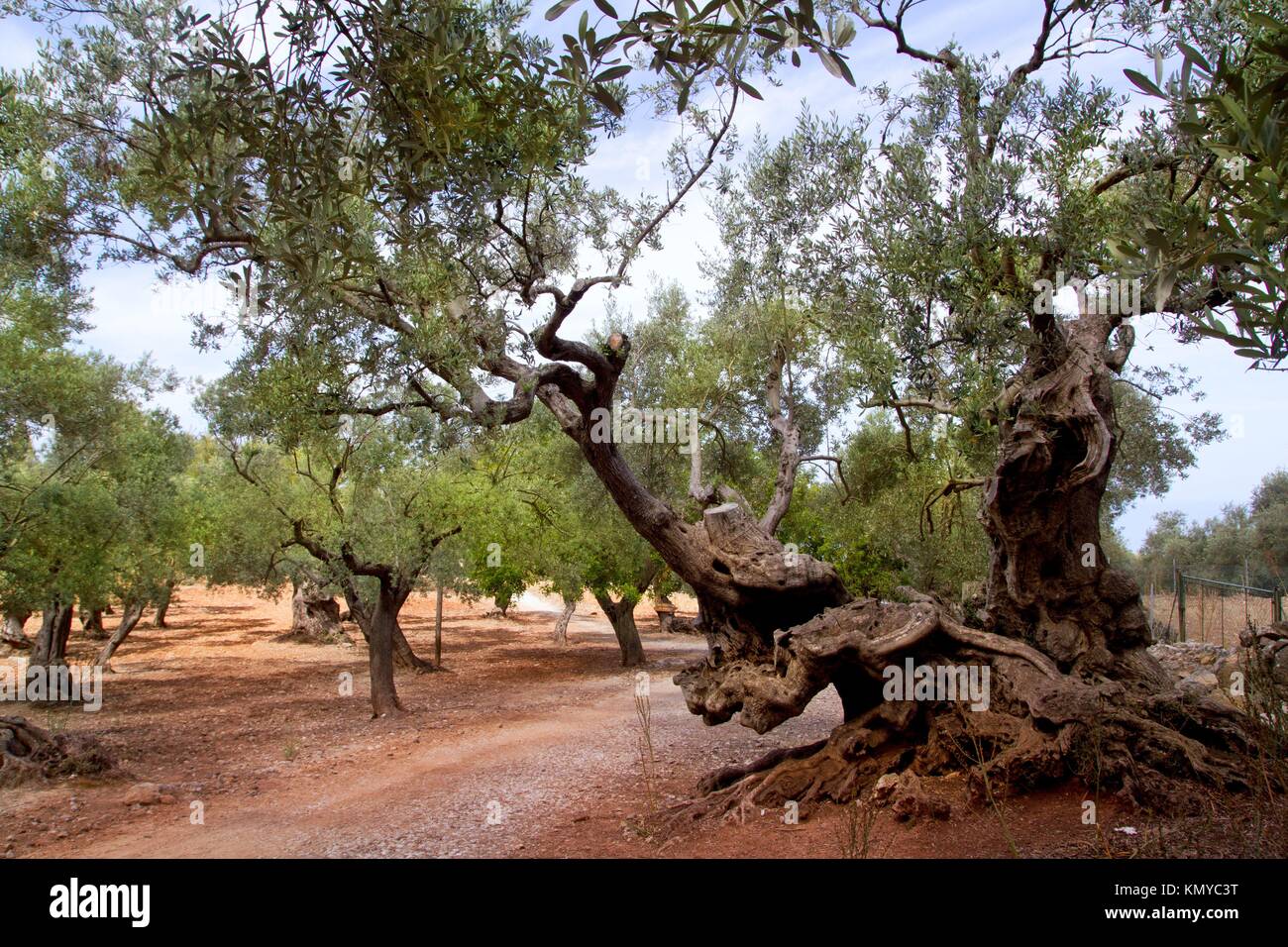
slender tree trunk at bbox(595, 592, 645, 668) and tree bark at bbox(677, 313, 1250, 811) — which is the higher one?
tree bark at bbox(677, 313, 1250, 811)

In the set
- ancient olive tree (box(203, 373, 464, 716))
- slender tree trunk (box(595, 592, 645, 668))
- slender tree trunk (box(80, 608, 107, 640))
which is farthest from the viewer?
slender tree trunk (box(80, 608, 107, 640))

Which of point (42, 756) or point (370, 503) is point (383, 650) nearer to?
point (370, 503)

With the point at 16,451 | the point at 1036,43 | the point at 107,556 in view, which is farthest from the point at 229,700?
the point at 1036,43

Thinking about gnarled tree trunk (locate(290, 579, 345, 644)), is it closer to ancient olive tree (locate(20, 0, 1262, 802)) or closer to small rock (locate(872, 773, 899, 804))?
ancient olive tree (locate(20, 0, 1262, 802))

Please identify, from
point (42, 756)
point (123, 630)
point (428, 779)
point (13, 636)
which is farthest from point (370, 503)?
point (13, 636)

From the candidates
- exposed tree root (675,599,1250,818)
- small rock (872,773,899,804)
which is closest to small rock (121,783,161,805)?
exposed tree root (675,599,1250,818)

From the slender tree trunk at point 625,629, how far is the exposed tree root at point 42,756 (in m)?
12.9

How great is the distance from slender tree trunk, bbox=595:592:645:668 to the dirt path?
55cm

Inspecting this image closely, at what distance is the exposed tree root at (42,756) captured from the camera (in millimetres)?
9430

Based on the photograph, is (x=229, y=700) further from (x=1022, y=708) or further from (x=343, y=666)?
(x=1022, y=708)

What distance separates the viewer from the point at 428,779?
10164 mm

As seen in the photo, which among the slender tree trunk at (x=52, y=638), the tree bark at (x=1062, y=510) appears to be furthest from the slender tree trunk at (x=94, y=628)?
the tree bark at (x=1062, y=510)

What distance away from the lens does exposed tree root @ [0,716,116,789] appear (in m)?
9.43

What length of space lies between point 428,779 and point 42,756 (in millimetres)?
4558
